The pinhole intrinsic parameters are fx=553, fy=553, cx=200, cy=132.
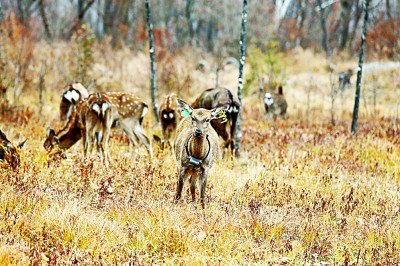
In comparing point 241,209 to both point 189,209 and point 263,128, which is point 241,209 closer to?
point 189,209

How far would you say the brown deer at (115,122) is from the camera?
10008 mm

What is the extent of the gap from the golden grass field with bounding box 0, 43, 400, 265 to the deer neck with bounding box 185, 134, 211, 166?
620mm

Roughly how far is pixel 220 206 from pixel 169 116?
3740 millimetres

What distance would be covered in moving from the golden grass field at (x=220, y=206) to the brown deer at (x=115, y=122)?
0.35m

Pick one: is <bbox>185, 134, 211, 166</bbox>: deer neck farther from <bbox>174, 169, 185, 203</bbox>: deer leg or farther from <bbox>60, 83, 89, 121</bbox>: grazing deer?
<bbox>60, 83, 89, 121</bbox>: grazing deer

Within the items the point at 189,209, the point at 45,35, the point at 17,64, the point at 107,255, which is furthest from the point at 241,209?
Answer: the point at 45,35

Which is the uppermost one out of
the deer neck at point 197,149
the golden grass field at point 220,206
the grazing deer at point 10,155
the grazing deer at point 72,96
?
the grazing deer at point 72,96

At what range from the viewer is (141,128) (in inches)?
428

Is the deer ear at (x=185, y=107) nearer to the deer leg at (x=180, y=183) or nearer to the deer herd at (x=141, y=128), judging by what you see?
the deer herd at (x=141, y=128)

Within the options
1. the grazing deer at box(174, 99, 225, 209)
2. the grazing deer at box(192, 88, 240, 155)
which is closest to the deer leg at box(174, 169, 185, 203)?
the grazing deer at box(174, 99, 225, 209)

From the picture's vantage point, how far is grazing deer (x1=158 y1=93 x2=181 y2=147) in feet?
36.1

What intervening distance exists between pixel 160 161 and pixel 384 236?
4325 mm

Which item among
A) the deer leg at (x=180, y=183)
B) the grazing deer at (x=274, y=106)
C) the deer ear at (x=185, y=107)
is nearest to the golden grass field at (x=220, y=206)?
the deer leg at (x=180, y=183)

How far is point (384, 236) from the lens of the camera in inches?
267
